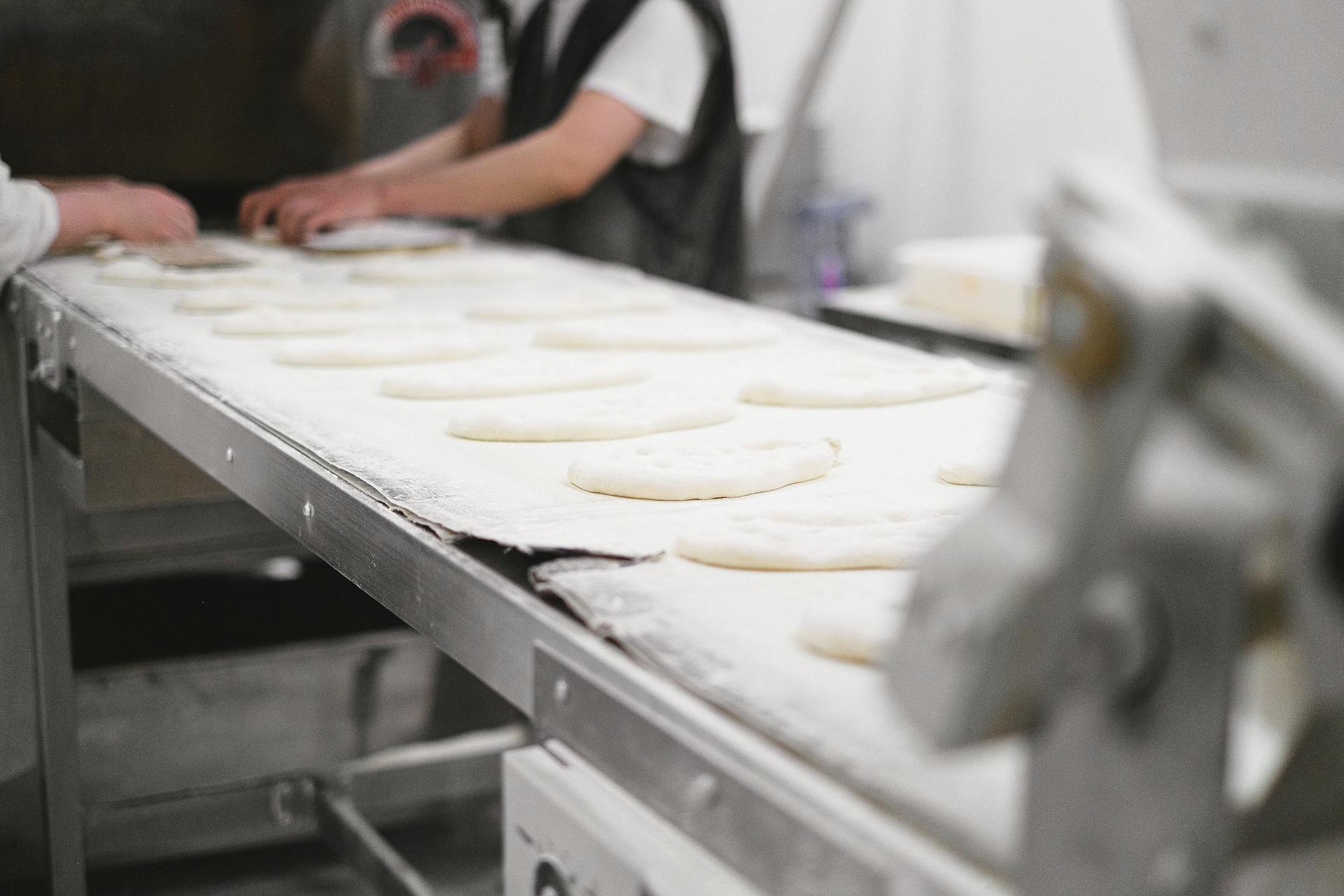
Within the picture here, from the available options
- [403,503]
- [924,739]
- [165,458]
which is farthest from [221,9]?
[924,739]

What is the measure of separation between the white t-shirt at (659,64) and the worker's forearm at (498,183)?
158 mm

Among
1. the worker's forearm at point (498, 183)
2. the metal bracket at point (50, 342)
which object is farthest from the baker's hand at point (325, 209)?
the metal bracket at point (50, 342)

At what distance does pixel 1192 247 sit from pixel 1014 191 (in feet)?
17.0

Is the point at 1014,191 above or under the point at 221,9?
under

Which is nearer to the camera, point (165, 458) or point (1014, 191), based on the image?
A: point (165, 458)

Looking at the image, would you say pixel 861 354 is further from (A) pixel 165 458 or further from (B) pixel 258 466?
(A) pixel 165 458

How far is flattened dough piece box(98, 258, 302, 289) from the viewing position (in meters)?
2.29

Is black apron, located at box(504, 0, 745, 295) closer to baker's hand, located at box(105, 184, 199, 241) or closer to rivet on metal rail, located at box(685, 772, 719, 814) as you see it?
baker's hand, located at box(105, 184, 199, 241)

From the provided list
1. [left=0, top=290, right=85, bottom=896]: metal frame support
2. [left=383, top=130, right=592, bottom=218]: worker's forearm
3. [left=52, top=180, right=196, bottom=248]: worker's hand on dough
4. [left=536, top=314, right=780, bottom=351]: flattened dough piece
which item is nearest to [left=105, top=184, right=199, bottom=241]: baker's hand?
[left=52, top=180, right=196, bottom=248]: worker's hand on dough

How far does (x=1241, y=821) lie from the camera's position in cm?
51

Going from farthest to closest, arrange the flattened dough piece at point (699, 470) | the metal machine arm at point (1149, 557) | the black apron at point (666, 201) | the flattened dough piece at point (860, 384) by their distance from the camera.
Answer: the black apron at point (666, 201) < the flattened dough piece at point (860, 384) < the flattened dough piece at point (699, 470) < the metal machine arm at point (1149, 557)

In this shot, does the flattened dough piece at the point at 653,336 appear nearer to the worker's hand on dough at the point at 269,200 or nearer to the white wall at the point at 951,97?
the worker's hand on dough at the point at 269,200

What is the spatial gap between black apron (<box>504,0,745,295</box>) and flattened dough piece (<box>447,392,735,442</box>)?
1605mm

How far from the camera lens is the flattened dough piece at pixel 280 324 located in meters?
1.89
